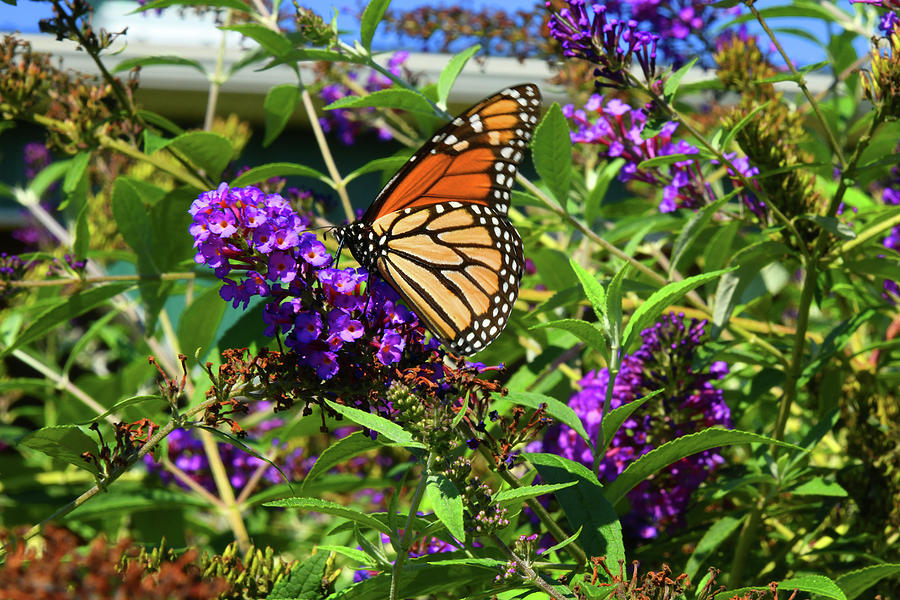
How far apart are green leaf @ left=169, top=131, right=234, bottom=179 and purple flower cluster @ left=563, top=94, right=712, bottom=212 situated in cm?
91

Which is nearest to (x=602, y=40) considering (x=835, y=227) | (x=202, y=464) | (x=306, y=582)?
(x=835, y=227)

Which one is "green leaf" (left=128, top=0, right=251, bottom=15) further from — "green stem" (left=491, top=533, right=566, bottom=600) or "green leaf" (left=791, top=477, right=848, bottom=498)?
"green leaf" (left=791, top=477, right=848, bottom=498)

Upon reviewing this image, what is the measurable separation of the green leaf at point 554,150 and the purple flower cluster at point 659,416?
15.1 inches

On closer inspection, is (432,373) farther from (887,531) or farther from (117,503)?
(117,503)

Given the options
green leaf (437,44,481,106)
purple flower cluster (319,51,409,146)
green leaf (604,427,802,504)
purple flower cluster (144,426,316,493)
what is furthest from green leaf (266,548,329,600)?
purple flower cluster (319,51,409,146)

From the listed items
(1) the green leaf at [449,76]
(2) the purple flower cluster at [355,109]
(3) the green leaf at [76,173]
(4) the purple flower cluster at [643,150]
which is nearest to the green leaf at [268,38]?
(1) the green leaf at [449,76]

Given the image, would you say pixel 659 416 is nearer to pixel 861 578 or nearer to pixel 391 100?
pixel 861 578

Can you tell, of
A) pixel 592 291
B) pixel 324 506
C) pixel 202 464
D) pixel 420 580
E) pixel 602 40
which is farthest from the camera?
pixel 202 464

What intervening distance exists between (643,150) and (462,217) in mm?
509

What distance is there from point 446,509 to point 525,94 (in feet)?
3.81

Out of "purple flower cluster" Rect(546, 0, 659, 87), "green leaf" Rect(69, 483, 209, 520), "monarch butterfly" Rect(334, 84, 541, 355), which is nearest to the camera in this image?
"purple flower cluster" Rect(546, 0, 659, 87)

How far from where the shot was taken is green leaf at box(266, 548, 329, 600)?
1.34 meters

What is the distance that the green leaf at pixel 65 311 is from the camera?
184cm

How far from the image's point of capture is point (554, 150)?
1.82 meters
